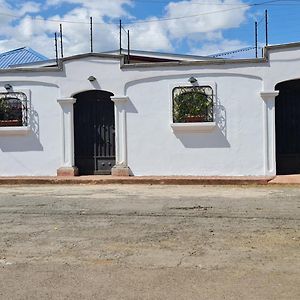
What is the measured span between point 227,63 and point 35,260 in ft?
31.6

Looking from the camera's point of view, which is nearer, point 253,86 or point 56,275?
point 56,275

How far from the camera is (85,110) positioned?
1562 cm

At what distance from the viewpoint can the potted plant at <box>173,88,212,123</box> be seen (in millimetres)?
14673

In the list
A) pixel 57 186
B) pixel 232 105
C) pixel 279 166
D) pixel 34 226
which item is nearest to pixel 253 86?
pixel 232 105

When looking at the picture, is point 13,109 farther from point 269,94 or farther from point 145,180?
point 269,94

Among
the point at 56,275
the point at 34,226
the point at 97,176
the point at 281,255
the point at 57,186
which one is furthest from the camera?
the point at 97,176

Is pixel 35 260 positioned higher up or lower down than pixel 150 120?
lower down

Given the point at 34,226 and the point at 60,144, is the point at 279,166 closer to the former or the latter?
the point at 60,144

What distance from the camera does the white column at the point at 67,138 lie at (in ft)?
50.4

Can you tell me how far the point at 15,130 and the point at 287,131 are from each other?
788cm

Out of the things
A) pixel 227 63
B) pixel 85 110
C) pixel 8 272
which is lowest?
pixel 8 272

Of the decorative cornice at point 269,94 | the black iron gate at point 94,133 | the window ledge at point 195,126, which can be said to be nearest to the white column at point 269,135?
the decorative cornice at point 269,94

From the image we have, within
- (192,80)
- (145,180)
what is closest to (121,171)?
(145,180)

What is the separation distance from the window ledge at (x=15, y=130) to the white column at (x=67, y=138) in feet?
3.61
